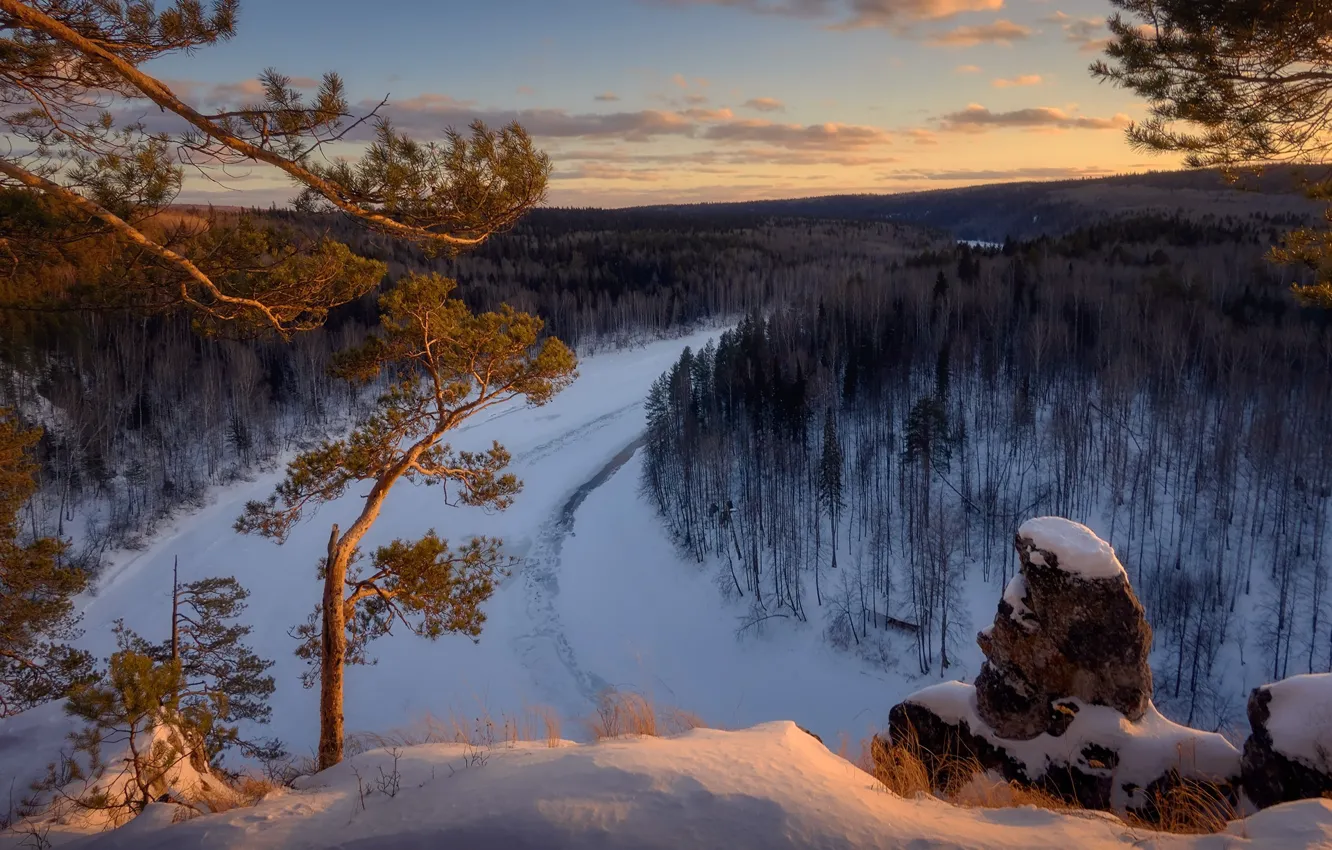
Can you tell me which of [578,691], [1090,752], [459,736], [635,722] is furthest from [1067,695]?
[578,691]

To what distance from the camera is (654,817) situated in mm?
4379

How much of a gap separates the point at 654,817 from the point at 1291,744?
5.79 meters

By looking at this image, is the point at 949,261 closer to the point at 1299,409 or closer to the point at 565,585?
the point at 1299,409

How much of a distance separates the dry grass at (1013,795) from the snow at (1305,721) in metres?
0.72

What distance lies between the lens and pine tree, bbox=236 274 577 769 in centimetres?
839

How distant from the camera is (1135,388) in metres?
37.2

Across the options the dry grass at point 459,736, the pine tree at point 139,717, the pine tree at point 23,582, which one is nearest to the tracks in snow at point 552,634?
the dry grass at point 459,736

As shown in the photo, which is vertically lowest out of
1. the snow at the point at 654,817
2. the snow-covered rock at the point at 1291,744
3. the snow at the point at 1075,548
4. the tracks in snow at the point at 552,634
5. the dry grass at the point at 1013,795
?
the tracks in snow at the point at 552,634

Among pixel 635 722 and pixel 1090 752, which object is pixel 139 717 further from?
pixel 1090 752

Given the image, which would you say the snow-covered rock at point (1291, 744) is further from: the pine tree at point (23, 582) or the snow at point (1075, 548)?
the pine tree at point (23, 582)

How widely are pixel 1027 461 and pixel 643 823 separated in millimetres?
36266

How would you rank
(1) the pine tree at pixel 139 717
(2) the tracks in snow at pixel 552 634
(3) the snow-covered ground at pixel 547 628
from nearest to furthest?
1. (1) the pine tree at pixel 139 717
2. (3) the snow-covered ground at pixel 547 628
3. (2) the tracks in snow at pixel 552 634

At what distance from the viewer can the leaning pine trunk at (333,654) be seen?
26.7ft

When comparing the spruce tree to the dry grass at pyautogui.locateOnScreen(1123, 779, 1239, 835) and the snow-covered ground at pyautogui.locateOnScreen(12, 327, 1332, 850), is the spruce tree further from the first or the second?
the dry grass at pyautogui.locateOnScreen(1123, 779, 1239, 835)
